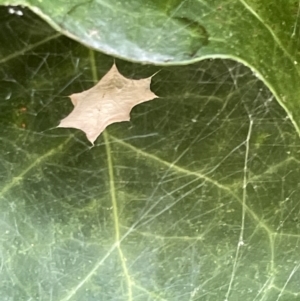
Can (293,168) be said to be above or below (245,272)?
above

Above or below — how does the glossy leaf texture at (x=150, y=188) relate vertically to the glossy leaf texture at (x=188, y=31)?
below

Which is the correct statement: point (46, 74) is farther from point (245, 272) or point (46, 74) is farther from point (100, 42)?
point (245, 272)

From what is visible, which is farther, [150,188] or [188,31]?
[150,188]

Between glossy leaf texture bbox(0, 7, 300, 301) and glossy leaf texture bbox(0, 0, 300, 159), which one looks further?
glossy leaf texture bbox(0, 7, 300, 301)

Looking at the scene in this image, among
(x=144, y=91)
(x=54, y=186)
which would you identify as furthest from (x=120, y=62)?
(x=54, y=186)

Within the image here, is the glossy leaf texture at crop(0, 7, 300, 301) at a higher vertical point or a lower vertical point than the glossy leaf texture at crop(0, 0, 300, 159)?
lower

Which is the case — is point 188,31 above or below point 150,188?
above

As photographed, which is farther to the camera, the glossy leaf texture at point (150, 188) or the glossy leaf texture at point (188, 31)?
the glossy leaf texture at point (150, 188)

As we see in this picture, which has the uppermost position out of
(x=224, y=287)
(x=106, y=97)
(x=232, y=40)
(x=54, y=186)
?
(x=232, y=40)
